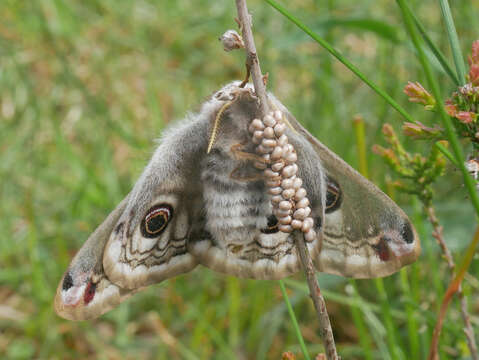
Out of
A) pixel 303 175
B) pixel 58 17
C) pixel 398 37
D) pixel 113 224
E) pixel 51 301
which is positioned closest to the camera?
pixel 303 175

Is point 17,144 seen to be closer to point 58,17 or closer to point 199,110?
point 58,17

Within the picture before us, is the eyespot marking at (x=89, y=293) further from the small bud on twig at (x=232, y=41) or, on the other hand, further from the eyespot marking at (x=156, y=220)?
the small bud on twig at (x=232, y=41)

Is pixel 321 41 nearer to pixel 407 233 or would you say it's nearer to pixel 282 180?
pixel 282 180

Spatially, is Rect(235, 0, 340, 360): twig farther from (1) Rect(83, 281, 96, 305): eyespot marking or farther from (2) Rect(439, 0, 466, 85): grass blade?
(1) Rect(83, 281, 96, 305): eyespot marking

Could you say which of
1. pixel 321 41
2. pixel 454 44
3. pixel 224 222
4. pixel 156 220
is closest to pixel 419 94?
pixel 454 44

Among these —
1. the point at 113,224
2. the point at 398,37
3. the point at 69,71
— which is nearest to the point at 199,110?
the point at 113,224

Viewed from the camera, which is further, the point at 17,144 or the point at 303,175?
the point at 17,144
